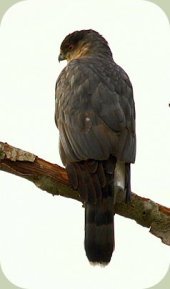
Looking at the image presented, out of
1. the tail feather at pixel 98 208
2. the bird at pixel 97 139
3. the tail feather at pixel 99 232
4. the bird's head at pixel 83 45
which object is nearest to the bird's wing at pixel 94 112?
the bird at pixel 97 139

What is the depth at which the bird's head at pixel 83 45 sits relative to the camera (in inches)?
365

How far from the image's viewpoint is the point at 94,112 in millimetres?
7805

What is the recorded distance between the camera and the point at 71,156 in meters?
7.56

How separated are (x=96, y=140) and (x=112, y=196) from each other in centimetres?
53

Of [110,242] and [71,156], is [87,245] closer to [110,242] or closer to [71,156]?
[110,242]

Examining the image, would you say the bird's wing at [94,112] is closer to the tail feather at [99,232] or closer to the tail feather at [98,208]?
the tail feather at [98,208]

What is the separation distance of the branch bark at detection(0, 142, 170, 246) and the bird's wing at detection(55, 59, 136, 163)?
0.82 ft

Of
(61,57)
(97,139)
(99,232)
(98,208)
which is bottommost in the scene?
(99,232)

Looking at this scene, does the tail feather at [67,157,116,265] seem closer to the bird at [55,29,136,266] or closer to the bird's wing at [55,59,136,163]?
the bird at [55,29,136,266]

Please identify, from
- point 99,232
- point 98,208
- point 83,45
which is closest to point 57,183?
point 98,208

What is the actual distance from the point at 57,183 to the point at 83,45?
2.20 meters

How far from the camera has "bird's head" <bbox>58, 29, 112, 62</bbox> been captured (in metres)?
9.28

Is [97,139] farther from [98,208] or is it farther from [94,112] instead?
[98,208]

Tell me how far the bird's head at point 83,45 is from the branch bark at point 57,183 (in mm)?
1970
